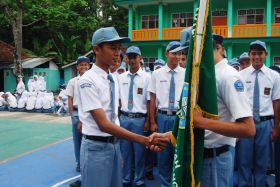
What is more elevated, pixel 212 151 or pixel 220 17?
pixel 220 17

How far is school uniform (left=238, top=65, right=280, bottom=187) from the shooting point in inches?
170

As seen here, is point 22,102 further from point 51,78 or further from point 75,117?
point 51,78

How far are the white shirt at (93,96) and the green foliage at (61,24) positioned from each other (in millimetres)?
16875

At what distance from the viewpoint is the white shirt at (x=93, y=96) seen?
273 centimetres

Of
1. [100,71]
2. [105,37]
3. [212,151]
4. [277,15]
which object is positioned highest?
[277,15]

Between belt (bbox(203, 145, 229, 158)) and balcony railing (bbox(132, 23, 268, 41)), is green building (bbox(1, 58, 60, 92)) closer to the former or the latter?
balcony railing (bbox(132, 23, 268, 41))

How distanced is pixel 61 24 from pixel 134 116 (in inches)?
725

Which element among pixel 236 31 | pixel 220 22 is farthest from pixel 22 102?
pixel 220 22

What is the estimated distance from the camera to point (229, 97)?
216 cm

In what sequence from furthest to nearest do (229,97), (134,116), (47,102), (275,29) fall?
(275,29) → (47,102) → (134,116) → (229,97)

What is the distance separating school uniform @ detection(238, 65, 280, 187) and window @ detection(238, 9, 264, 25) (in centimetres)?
1570

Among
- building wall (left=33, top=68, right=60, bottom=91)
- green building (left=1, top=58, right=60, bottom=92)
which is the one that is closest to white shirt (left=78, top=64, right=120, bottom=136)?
green building (left=1, top=58, right=60, bottom=92)

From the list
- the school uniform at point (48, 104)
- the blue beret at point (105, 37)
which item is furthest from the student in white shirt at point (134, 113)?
the school uniform at point (48, 104)

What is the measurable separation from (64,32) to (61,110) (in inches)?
611
